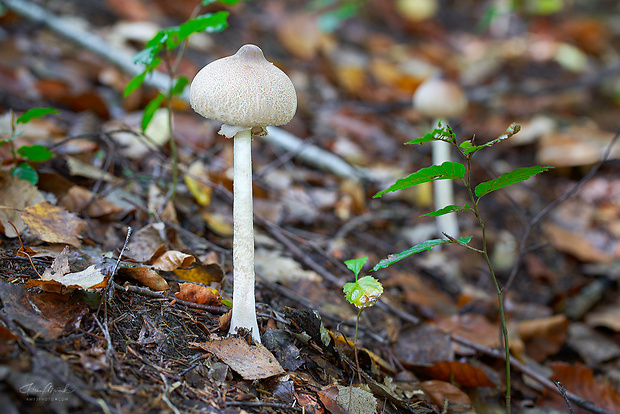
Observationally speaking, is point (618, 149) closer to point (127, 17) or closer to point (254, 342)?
point (254, 342)

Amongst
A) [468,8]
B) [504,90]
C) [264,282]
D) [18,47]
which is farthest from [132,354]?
[468,8]

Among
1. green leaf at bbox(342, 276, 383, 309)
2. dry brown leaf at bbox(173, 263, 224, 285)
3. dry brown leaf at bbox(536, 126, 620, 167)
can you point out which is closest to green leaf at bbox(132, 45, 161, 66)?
dry brown leaf at bbox(173, 263, 224, 285)

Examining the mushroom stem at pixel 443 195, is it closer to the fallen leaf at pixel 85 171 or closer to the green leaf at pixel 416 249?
the green leaf at pixel 416 249

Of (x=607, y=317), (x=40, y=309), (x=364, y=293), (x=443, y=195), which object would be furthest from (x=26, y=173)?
(x=607, y=317)

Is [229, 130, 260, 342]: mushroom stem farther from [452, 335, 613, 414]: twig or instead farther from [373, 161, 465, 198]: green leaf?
[452, 335, 613, 414]: twig

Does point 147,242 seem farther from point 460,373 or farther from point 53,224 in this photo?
point 460,373
